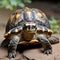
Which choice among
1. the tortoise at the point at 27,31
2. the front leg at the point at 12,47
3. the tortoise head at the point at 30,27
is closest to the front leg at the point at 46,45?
the tortoise at the point at 27,31

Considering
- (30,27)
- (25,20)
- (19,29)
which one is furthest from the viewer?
(25,20)

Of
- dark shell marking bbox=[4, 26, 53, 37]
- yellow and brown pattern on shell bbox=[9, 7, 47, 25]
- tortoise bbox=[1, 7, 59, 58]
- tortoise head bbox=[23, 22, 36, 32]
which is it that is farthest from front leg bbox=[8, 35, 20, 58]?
yellow and brown pattern on shell bbox=[9, 7, 47, 25]

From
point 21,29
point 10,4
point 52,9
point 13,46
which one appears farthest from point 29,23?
point 52,9

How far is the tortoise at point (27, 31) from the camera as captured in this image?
4391 millimetres

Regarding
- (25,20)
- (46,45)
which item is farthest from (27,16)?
(46,45)

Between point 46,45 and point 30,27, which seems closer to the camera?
point 30,27

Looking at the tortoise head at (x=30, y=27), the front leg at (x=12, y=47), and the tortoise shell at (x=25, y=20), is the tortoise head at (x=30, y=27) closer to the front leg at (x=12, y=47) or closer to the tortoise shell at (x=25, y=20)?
the tortoise shell at (x=25, y=20)

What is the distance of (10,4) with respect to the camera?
24.5 ft

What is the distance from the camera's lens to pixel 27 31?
14.3ft

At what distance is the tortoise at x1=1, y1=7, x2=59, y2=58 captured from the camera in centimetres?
439

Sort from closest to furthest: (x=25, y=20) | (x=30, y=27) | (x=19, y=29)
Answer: (x=30, y=27) < (x=19, y=29) < (x=25, y=20)

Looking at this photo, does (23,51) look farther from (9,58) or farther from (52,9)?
(52,9)

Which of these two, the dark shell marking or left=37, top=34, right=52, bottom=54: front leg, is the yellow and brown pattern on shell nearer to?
the dark shell marking

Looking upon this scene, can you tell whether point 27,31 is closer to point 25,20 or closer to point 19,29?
point 19,29
